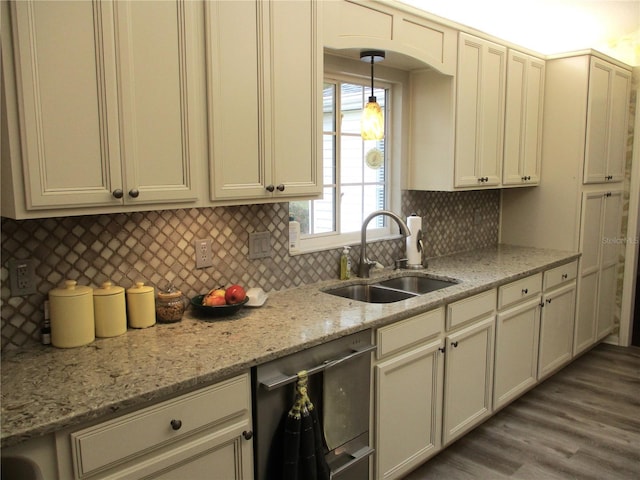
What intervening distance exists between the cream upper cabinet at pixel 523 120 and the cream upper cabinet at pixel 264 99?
178 cm

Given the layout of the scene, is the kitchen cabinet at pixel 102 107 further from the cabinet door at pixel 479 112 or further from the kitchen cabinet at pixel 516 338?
the kitchen cabinet at pixel 516 338

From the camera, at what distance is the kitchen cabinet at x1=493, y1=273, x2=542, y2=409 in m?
3.01

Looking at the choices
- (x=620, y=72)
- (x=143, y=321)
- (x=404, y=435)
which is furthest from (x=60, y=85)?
(x=620, y=72)

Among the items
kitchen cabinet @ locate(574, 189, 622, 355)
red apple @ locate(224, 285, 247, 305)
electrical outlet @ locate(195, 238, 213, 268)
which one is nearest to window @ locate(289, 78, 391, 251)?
electrical outlet @ locate(195, 238, 213, 268)

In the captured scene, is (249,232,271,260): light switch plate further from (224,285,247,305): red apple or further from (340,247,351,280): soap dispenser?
(340,247,351,280): soap dispenser

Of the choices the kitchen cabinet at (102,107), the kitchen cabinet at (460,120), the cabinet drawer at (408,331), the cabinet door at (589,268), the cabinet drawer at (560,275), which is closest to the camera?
the kitchen cabinet at (102,107)

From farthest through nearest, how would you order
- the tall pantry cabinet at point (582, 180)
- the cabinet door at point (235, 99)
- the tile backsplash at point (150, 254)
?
the tall pantry cabinet at point (582, 180)
the cabinet door at point (235, 99)
the tile backsplash at point (150, 254)

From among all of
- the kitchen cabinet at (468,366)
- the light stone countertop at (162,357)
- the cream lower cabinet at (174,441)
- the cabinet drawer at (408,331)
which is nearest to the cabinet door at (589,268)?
the kitchen cabinet at (468,366)

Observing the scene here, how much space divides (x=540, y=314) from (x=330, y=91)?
1.95 meters

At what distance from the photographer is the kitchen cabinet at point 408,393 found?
224 centimetres

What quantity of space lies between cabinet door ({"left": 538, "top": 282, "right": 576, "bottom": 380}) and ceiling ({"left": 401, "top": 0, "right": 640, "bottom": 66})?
1.86 m

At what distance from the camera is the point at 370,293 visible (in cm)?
281

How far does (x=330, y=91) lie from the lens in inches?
112

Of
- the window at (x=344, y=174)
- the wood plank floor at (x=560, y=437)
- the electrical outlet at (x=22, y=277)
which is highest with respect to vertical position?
the window at (x=344, y=174)
